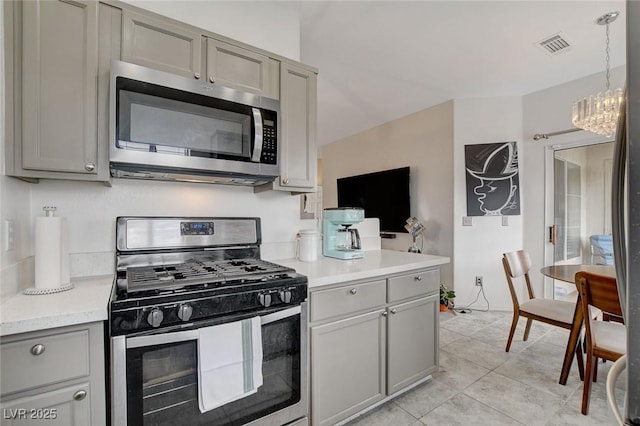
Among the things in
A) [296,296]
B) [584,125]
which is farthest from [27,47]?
→ [584,125]

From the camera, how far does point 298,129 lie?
6.51 feet

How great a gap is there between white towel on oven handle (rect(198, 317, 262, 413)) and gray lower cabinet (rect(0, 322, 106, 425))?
1.11ft

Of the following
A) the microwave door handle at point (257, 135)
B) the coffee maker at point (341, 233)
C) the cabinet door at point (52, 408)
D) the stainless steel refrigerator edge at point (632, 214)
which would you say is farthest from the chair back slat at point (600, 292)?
the cabinet door at point (52, 408)

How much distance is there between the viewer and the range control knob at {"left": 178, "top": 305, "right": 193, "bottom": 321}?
1162 mm

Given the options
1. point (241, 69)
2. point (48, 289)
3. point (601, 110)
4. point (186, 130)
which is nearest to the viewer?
point (48, 289)

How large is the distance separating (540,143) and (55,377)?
15.3 feet

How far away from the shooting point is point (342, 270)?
176cm

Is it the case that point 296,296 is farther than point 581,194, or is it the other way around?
point 581,194

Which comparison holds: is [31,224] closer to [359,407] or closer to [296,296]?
[296,296]

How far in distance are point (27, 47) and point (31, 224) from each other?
79cm

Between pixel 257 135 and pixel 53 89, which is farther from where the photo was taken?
pixel 257 135

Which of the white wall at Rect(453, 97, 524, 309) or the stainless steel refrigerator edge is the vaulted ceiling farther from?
the stainless steel refrigerator edge

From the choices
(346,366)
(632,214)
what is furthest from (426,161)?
(632,214)

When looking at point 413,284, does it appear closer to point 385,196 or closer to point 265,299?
point 265,299
